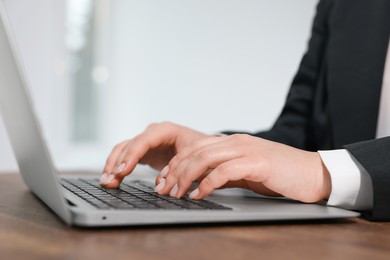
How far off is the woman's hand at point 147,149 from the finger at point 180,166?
5 centimetres

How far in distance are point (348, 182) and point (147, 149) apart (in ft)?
1.07

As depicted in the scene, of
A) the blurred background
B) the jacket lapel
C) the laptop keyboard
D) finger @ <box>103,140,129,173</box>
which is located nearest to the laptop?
the laptop keyboard

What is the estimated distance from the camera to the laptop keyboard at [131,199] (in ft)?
1.95

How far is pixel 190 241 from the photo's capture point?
20.4 inches

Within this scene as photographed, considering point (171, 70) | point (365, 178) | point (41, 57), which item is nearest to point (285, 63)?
point (171, 70)

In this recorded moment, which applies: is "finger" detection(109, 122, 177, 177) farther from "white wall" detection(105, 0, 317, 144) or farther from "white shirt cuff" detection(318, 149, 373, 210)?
"white wall" detection(105, 0, 317, 144)

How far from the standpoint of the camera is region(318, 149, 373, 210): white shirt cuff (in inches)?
29.8

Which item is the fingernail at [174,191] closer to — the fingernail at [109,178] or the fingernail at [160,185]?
the fingernail at [160,185]

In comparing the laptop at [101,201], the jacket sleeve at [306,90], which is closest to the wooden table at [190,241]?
the laptop at [101,201]

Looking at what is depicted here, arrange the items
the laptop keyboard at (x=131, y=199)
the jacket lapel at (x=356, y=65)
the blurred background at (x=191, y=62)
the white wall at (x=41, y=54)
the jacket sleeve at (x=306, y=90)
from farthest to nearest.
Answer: the blurred background at (x=191, y=62)
the white wall at (x=41, y=54)
the jacket sleeve at (x=306, y=90)
the jacket lapel at (x=356, y=65)
the laptop keyboard at (x=131, y=199)

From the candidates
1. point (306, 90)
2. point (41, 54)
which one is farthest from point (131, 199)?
point (41, 54)

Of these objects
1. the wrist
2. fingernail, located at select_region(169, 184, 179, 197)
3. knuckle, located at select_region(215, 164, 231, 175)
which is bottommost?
fingernail, located at select_region(169, 184, 179, 197)

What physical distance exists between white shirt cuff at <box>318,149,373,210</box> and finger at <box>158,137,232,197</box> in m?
0.16

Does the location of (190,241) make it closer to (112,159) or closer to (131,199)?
(131,199)
